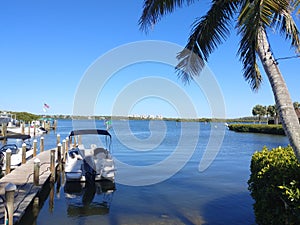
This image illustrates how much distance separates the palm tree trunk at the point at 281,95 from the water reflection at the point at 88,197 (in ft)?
24.9

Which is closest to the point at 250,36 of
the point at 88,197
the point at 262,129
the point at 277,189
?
the point at 277,189

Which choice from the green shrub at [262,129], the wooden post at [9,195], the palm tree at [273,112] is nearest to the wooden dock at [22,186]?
the wooden post at [9,195]

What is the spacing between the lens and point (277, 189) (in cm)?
546

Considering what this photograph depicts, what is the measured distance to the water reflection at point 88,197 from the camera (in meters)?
10.6

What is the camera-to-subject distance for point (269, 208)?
19.5ft

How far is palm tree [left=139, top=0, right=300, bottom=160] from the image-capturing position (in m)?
4.67

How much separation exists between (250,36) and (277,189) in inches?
114

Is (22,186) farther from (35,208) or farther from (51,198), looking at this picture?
(51,198)

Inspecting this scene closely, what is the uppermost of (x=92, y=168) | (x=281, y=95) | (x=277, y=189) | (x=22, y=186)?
(x=281, y=95)

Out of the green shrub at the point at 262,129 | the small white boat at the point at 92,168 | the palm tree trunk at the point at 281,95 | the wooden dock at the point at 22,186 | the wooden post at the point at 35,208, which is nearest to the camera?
the palm tree trunk at the point at 281,95

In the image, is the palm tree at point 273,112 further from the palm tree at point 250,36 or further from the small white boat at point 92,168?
the palm tree at point 250,36

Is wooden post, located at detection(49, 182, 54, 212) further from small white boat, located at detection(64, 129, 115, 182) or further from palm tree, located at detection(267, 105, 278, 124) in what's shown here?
palm tree, located at detection(267, 105, 278, 124)

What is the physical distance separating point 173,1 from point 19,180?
982 centimetres

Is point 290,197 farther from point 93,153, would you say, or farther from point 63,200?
point 93,153
